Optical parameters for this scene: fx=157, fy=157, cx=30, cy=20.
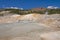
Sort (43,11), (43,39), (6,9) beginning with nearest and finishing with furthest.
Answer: (43,39)
(43,11)
(6,9)

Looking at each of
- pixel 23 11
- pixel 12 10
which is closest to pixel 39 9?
pixel 23 11

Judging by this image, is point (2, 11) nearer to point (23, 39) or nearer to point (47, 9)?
point (47, 9)

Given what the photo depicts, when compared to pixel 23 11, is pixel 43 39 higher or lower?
higher

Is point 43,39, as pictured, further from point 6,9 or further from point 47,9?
point 6,9

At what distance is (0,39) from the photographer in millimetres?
10102

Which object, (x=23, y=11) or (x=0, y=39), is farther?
(x=23, y=11)

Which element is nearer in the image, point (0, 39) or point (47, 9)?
point (0, 39)

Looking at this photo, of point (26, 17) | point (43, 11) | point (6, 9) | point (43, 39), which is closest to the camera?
point (43, 39)

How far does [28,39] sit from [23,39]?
0.32 meters

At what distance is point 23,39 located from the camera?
32.2ft

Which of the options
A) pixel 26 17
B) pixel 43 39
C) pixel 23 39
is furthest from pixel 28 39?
pixel 26 17

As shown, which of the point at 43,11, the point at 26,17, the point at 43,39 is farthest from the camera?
the point at 43,11

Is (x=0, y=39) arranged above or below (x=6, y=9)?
above

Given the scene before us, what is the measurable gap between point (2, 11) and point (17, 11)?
300 cm
